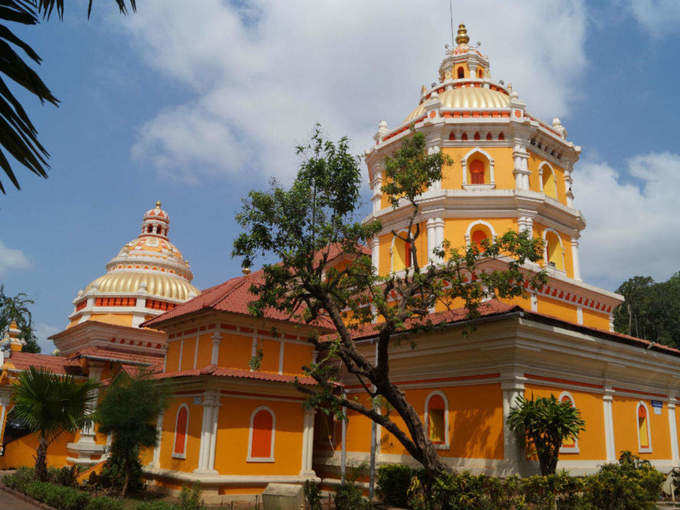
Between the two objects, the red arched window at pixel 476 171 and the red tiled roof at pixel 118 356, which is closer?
the red arched window at pixel 476 171

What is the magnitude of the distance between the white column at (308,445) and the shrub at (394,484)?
11.4 feet

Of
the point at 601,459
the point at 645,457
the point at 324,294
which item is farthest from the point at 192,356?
the point at 645,457

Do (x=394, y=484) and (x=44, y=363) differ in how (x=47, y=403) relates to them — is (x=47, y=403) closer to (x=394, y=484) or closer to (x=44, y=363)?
(x=394, y=484)

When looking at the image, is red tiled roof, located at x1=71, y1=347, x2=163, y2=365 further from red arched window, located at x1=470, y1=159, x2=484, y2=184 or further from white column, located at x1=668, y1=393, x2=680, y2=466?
white column, located at x1=668, y1=393, x2=680, y2=466

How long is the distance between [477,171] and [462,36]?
9169 mm

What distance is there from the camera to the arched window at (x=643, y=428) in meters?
18.7

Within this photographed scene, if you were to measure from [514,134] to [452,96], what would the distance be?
3.39 meters

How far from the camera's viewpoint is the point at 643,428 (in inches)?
744

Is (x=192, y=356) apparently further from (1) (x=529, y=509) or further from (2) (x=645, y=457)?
(2) (x=645, y=457)

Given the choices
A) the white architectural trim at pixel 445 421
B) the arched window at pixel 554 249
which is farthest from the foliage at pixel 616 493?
the arched window at pixel 554 249

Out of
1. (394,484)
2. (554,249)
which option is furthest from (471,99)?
(394,484)

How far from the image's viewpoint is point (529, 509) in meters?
12.0

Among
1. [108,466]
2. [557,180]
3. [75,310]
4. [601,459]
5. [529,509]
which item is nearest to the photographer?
[529,509]

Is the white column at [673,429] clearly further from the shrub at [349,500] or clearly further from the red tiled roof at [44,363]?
the red tiled roof at [44,363]
